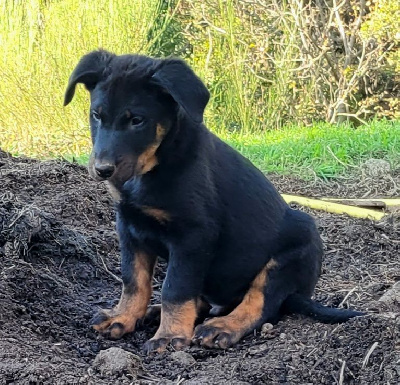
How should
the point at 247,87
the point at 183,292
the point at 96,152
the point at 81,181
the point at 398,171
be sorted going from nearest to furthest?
the point at 96,152 → the point at 183,292 → the point at 81,181 → the point at 398,171 → the point at 247,87

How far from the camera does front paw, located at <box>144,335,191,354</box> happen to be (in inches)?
137

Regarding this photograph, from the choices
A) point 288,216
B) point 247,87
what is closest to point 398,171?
point 288,216

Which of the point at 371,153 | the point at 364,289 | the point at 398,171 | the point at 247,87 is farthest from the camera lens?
the point at 247,87

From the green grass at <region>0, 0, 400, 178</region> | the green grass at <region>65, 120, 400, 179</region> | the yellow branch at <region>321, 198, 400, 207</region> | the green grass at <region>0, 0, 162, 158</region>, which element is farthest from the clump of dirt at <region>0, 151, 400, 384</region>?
the green grass at <region>0, 0, 162, 158</region>

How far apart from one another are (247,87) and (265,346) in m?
10.4

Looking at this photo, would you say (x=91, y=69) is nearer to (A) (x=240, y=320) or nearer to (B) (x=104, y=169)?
(B) (x=104, y=169)

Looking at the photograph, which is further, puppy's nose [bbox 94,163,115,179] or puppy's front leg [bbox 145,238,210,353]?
puppy's front leg [bbox 145,238,210,353]

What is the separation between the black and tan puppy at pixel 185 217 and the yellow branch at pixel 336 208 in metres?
2.48

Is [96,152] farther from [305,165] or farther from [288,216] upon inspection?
[305,165]

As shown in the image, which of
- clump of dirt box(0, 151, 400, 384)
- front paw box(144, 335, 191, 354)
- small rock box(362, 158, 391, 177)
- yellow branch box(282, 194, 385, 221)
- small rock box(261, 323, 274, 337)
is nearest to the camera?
clump of dirt box(0, 151, 400, 384)

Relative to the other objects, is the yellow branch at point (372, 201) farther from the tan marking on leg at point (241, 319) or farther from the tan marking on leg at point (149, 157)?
the tan marking on leg at point (149, 157)

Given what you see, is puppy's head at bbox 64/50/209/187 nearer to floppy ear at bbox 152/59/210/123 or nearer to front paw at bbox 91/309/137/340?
floppy ear at bbox 152/59/210/123

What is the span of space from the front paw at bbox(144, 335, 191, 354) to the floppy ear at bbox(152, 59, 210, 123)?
3.47 ft

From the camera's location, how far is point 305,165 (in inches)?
334
